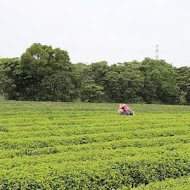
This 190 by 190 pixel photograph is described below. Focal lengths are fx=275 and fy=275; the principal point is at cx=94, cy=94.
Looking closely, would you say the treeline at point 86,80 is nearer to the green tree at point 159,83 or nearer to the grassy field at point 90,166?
the green tree at point 159,83

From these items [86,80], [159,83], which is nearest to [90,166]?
[86,80]

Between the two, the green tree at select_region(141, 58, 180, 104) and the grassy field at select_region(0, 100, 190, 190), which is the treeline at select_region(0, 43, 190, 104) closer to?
the green tree at select_region(141, 58, 180, 104)

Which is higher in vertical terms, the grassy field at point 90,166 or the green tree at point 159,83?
the green tree at point 159,83

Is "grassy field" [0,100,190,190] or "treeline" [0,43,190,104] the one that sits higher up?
"treeline" [0,43,190,104]

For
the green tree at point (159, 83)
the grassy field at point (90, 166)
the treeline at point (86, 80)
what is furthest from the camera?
the green tree at point (159, 83)

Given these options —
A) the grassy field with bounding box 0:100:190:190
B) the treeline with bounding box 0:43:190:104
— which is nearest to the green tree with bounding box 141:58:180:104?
the treeline with bounding box 0:43:190:104

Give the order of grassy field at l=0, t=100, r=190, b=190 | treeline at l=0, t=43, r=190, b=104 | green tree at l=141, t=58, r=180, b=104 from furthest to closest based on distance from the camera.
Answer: green tree at l=141, t=58, r=180, b=104 → treeline at l=0, t=43, r=190, b=104 → grassy field at l=0, t=100, r=190, b=190

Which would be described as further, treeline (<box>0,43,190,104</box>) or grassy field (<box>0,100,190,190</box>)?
treeline (<box>0,43,190,104</box>)

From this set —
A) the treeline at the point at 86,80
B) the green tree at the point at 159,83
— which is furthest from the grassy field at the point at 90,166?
the green tree at the point at 159,83

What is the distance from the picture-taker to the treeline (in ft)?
115

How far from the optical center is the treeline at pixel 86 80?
1380 inches

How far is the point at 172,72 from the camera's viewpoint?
41500 mm

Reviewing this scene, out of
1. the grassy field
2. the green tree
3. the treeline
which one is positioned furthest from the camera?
the green tree

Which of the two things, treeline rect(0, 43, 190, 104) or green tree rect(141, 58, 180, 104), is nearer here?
treeline rect(0, 43, 190, 104)
